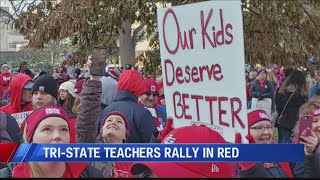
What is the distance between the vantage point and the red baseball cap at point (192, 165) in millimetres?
2998

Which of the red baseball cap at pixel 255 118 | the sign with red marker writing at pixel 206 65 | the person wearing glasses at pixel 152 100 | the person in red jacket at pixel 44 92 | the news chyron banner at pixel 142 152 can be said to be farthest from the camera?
the person wearing glasses at pixel 152 100

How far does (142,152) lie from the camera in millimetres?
3236

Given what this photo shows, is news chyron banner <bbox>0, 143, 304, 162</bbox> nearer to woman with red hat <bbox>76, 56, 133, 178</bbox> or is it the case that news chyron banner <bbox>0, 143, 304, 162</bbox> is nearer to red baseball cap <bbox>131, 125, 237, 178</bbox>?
red baseball cap <bbox>131, 125, 237, 178</bbox>

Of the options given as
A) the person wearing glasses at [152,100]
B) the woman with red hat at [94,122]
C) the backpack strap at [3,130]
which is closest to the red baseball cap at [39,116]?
the woman with red hat at [94,122]

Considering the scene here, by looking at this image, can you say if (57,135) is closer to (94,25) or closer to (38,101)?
(38,101)

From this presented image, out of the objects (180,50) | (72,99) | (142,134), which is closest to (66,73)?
(72,99)

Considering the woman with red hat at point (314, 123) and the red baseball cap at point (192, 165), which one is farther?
the woman with red hat at point (314, 123)

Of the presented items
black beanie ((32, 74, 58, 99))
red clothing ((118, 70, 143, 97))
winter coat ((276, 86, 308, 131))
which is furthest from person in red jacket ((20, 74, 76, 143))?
winter coat ((276, 86, 308, 131))

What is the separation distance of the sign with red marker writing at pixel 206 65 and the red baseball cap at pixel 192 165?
0.21 m

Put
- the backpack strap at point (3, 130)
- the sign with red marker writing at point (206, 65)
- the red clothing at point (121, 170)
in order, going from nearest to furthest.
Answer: the sign with red marker writing at point (206, 65) < the red clothing at point (121, 170) < the backpack strap at point (3, 130)

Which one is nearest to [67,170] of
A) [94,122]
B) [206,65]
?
[206,65]

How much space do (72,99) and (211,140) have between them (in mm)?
3526

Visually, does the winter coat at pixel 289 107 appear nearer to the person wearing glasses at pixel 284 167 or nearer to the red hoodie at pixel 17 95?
the red hoodie at pixel 17 95

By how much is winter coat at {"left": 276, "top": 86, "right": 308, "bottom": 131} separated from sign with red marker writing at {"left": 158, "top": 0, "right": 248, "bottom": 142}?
5528 mm
